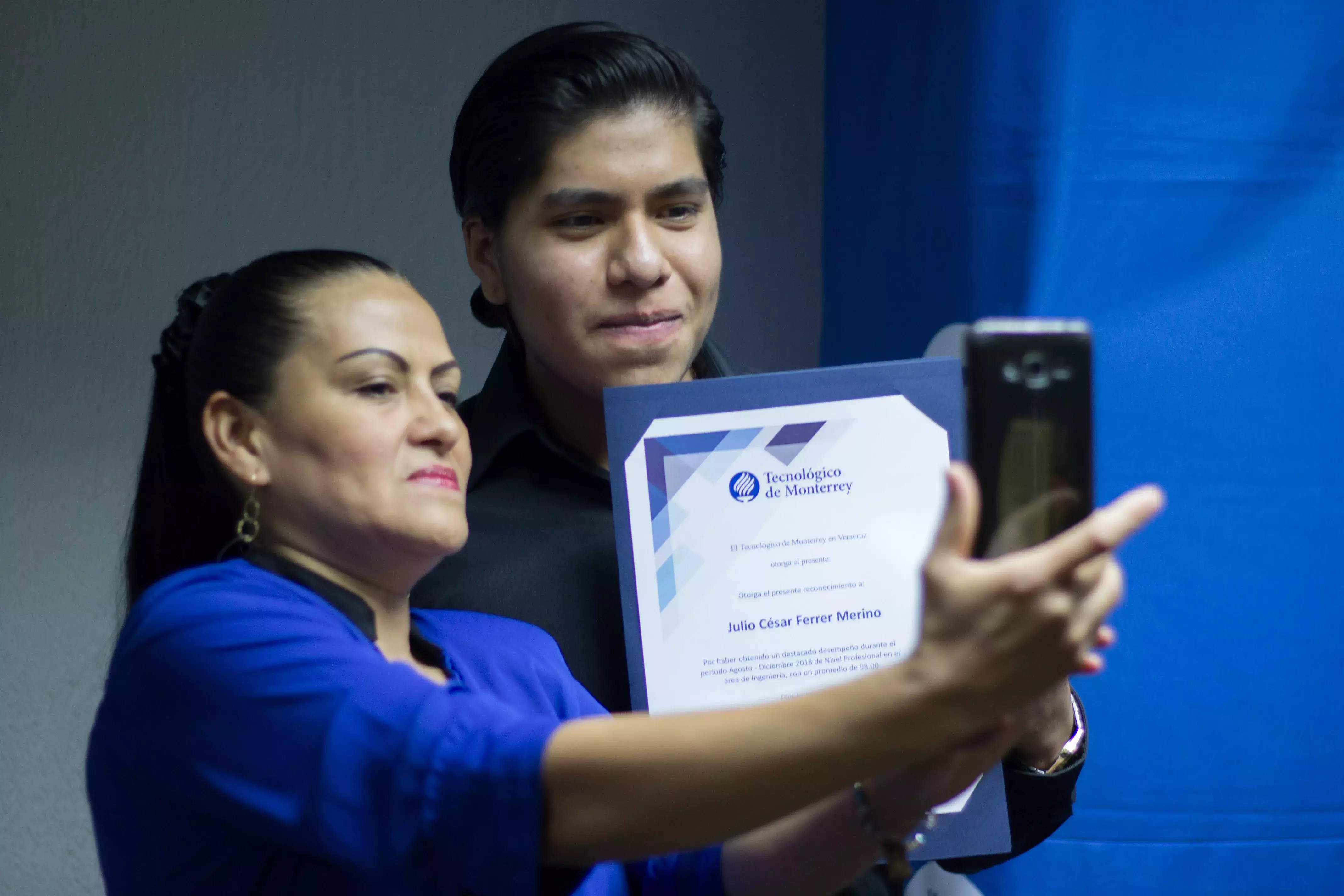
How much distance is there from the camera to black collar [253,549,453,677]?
2.90ft

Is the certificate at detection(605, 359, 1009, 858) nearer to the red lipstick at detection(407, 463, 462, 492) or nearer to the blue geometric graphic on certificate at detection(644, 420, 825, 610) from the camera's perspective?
the blue geometric graphic on certificate at detection(644, 420, 825, 610)

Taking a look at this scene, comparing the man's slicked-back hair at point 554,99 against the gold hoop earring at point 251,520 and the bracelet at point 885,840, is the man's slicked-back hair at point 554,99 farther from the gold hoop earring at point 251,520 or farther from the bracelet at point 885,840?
the bracelet at point 885,840

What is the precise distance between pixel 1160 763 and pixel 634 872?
798 millimetres

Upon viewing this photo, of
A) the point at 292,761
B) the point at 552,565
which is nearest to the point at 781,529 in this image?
the point at 552,565

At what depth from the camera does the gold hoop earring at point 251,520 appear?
3.01 ft

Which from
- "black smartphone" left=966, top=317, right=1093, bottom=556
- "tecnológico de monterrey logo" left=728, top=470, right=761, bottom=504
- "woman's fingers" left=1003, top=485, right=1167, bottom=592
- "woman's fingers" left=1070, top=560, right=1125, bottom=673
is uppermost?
"black smartphone" left=966, top=317, right=1093, bottom=556

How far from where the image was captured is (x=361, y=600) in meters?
0.92

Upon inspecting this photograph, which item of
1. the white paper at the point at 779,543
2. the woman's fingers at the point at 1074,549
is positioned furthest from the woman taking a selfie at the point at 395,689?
the white paper at the point at 779,543

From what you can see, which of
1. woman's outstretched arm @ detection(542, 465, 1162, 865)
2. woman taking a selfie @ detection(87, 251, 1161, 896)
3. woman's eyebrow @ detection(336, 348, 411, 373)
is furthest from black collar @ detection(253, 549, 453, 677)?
woman's outstretched arm @ detection(542, 465, 1162, 865)

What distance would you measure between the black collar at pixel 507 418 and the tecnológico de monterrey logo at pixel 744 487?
19 centimetres

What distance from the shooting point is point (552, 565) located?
3.79ft

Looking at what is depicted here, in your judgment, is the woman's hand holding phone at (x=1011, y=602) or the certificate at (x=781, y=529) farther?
the certificate at (x=781, y=529)

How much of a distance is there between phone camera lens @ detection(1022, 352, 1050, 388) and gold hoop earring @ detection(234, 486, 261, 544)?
56cm

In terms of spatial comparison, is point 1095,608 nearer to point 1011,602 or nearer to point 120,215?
point 1011,602
